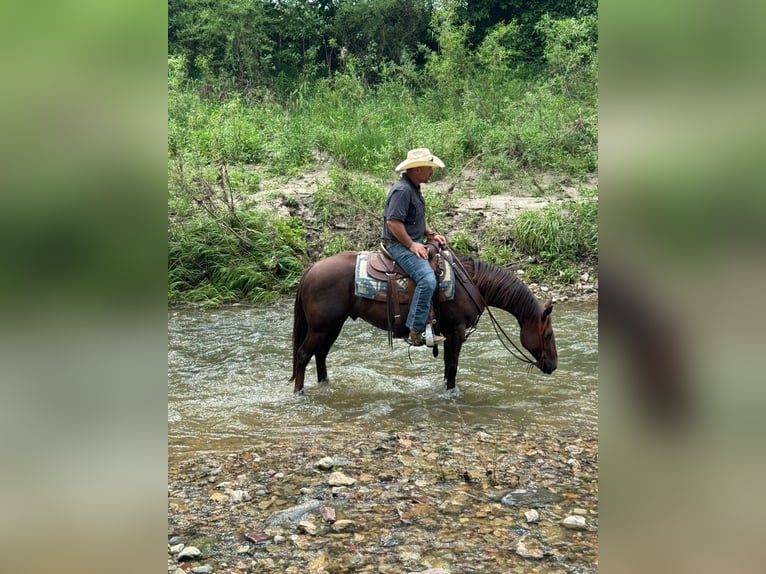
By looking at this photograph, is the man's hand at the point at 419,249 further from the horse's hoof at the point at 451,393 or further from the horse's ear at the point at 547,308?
the horse's hoof at the point at 451,393

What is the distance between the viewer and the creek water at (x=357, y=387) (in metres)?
6.64

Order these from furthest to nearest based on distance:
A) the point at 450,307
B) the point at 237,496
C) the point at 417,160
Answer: the point at 450,307
the point at 417,160
the point at 237,496

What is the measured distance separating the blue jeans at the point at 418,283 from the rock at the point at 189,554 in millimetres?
3714

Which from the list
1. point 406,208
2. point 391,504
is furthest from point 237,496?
point 406,208

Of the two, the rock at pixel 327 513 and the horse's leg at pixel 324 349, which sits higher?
the horse's leg at pixel 324 349

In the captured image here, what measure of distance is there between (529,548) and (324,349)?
4221 millimetres

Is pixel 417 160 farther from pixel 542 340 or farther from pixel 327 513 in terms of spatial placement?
pixel 327 513

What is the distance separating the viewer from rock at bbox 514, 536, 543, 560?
3.76 meters

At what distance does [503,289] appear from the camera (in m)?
7.25

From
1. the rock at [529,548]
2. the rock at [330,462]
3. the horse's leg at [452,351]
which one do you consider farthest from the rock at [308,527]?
the horse's leg at [452,351]

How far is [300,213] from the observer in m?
14.4
